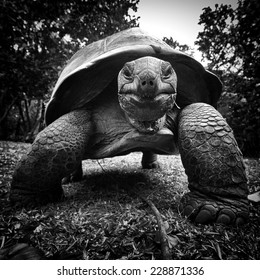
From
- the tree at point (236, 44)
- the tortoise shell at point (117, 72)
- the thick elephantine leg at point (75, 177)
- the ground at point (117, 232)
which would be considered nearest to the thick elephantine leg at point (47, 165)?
the ground at point (117, 232)

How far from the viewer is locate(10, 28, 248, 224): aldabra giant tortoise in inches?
41.9

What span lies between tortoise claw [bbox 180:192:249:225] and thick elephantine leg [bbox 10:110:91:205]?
0.77 metres

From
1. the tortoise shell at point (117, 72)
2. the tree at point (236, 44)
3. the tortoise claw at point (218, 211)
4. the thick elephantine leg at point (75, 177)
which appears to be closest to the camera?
the tortoise claw at point (218, 211)

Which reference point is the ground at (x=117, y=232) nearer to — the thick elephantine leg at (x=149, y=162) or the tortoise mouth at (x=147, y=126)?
the tortoise mouth at (x=147, y=126)

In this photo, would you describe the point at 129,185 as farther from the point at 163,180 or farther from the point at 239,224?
the point at 239,224

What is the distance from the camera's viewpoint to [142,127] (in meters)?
1.30

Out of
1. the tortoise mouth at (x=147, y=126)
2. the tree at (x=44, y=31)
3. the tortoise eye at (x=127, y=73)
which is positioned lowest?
the tortoise mouth at (x=147, y=126)

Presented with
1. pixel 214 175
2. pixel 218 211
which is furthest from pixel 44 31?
pixel 218 211

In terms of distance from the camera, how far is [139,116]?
47.6 inches

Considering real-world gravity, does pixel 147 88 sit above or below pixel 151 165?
above

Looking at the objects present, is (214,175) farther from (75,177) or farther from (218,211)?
(75,177)

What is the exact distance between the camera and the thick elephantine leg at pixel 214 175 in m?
1.01

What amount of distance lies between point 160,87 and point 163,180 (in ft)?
3.55

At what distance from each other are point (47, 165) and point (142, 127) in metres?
0.64
